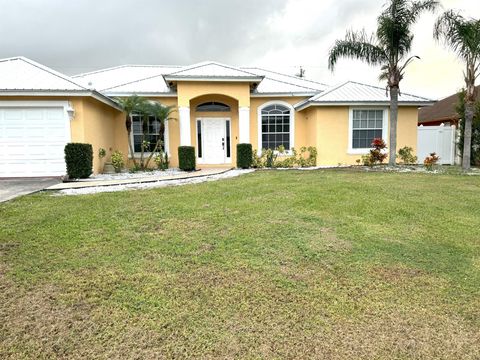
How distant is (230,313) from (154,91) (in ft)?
47.4

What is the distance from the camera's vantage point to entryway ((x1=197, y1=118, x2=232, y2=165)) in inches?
680

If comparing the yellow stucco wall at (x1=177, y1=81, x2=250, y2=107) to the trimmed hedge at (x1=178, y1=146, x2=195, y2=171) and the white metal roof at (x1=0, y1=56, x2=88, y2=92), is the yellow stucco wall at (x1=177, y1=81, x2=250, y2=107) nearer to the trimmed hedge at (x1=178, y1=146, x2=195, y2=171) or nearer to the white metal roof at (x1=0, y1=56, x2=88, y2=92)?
the trimmed hedge at (x1=178, y1=146, x2=195, y2=171)

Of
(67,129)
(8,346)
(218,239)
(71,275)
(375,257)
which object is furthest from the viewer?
(67,129)

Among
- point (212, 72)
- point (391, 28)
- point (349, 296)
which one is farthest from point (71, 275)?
point (391, 28)

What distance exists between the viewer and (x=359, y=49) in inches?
569

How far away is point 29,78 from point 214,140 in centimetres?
798

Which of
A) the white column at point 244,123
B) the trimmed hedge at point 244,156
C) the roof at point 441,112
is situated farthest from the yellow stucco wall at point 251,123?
the roof at point 441,112

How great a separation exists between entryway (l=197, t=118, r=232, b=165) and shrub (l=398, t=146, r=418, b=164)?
8064 mm

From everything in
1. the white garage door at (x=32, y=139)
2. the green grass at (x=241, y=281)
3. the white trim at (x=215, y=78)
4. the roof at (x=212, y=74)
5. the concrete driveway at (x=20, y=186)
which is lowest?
the green grass at (x=241, y=281)

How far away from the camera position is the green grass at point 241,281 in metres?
2.98

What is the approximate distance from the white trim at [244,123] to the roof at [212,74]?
1.32 metres

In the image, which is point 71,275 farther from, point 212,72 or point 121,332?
point 212,72

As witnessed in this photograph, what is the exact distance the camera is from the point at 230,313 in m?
3.37

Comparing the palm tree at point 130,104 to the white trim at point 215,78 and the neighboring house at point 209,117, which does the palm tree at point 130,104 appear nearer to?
the neighboring house at point 209,117
